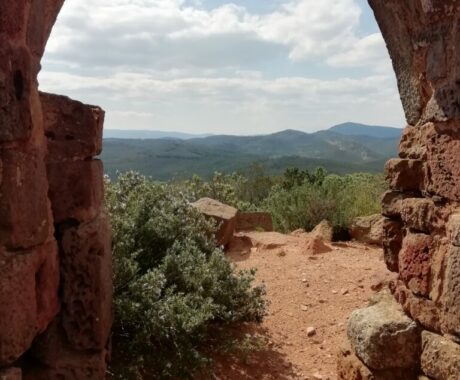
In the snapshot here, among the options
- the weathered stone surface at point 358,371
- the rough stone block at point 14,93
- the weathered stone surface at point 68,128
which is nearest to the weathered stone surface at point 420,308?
the weathered stone surface at point 358,371

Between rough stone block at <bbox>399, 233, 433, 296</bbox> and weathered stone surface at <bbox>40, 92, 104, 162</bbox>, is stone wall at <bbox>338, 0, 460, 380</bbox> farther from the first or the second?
weathered stone surface at <bbox>40, 92, 104, 162</bbox>

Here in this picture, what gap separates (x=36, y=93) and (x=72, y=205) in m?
0.67

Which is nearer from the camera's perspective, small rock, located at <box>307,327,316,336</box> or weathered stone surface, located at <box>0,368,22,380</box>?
weathered stone surface, located at <box>0,368,22,380</box>

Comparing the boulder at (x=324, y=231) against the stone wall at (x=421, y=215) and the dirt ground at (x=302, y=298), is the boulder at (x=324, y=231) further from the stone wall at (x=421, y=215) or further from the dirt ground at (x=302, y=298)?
the stone wall at (x=421, y=215)

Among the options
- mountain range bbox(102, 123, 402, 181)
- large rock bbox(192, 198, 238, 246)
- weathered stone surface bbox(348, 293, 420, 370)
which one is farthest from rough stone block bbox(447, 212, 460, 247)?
mountain range bbox(102, 123, 402, 181)

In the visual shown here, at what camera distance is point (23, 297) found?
263cm

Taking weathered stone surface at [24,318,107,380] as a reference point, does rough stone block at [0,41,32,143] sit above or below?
above

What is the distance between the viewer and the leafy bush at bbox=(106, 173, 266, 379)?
12.8 ft

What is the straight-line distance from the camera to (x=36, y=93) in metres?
2.76

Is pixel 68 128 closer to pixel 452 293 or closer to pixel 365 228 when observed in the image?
pixel 452 293

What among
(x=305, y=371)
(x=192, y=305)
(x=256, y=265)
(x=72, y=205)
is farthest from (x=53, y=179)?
(x=256, y=265)

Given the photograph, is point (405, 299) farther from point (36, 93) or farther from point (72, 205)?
point (36, 93)

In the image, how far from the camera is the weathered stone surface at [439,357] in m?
3.00

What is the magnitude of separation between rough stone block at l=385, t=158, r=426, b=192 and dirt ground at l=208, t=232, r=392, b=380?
1736mm
